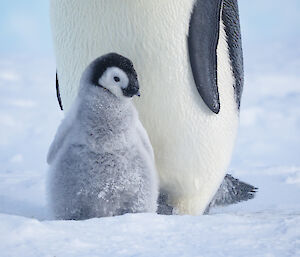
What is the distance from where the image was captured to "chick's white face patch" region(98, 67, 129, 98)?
2.09 metres

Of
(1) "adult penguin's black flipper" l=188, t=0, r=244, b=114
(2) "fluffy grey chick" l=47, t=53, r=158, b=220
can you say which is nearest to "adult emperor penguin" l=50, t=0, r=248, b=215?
(1) "adult penguin's black flipper" l=188, t=0, r=244, b=114

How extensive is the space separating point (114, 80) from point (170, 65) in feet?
1.26

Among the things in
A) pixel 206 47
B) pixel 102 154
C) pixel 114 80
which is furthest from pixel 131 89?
pixel 206 47

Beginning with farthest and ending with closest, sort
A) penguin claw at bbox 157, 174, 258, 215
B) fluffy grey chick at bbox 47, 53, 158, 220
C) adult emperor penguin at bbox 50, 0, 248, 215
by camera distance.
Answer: penguin claw at bbox 157, 174, 258, 215, adult emperor penguin at bbox 50, 0, 248, 215, fluffy grey chick at bbox 47, 53, 158, 220

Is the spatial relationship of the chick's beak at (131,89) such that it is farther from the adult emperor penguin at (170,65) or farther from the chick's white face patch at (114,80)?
the adult emperor penguin at (170,65)

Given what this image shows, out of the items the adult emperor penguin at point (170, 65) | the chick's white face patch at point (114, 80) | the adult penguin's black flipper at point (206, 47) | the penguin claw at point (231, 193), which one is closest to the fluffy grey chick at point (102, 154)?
the chick's white face patch at point (114, 80)

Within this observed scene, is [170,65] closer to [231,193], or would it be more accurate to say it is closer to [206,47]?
[206,47]

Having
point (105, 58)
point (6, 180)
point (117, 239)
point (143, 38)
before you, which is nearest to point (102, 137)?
point (105, 58)

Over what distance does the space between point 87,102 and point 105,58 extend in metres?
0.18

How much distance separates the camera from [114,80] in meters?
2.10

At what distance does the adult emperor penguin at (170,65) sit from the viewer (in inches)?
92.9

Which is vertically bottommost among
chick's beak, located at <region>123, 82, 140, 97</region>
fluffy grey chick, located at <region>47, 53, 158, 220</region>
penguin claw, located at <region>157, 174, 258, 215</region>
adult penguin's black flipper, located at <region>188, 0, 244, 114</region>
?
penguin claw, located at <region>157, 174, 258, 215</region>

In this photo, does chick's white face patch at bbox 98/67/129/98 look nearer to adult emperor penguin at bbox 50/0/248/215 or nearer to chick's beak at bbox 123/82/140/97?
chick's beak at bbox 123/82/140/97

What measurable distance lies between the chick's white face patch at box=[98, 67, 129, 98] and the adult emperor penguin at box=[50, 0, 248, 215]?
11.5 inches
